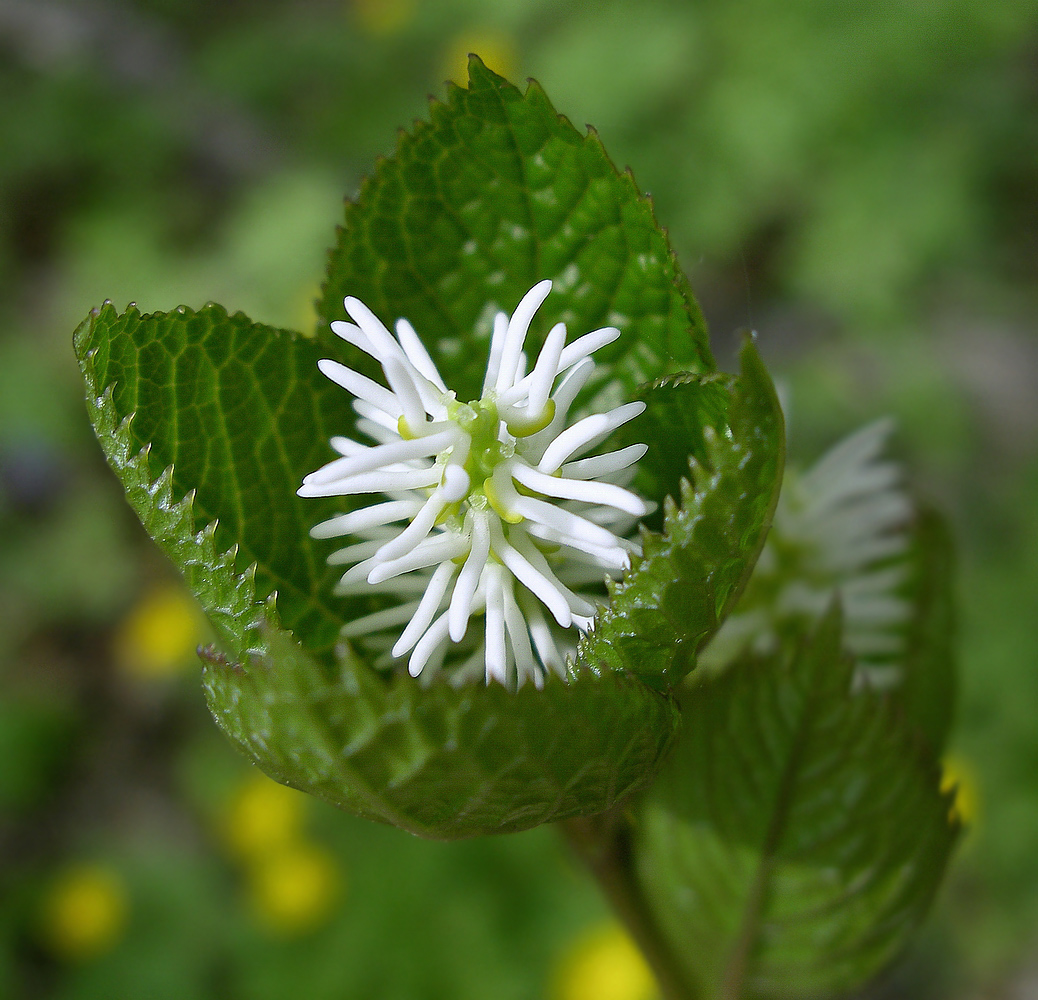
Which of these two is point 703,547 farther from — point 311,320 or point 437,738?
point 311,320

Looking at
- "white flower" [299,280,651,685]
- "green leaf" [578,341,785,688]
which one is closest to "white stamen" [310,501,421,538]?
"white flower" [299,280,651,685]

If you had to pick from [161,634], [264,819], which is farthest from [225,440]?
[161,634]

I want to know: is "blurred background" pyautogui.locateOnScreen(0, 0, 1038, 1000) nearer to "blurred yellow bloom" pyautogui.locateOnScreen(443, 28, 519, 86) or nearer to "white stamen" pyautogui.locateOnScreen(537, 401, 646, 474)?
"blurred yellow bloom" pyautogui.locateOnScreen(443, 28, 519, 86)

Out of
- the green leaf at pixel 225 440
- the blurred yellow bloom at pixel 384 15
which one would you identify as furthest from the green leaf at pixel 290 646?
the blurred yellow bloom at pixel 384 15

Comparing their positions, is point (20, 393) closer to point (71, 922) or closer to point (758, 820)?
point (71, 922)

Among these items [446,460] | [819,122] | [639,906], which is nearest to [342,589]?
[446,460]

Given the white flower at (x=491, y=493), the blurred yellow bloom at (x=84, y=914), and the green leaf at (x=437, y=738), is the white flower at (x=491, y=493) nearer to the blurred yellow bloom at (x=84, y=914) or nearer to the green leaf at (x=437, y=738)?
the green leaf at (x=437, y=738)
